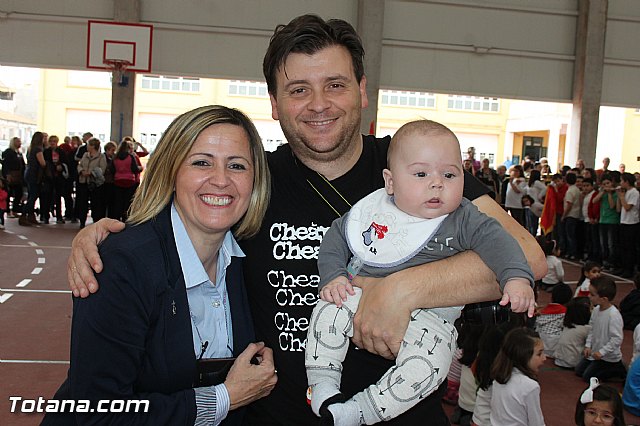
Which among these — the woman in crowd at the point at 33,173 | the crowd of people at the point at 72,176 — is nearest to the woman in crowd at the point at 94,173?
the crowd of people at the point at 72,176

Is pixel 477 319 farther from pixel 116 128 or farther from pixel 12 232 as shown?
pixel 116 128

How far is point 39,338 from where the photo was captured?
22.4 feet

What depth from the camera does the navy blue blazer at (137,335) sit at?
6.33ft

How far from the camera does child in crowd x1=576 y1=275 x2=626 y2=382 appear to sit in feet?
21.4

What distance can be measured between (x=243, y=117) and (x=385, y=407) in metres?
1.17

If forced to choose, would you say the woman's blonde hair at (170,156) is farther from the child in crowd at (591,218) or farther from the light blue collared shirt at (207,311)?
the child in crowd at (591,218)

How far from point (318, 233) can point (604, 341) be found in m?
5.20

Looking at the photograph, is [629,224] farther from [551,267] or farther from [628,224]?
[551,267]

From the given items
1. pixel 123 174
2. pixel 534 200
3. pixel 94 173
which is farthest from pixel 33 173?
pixel 534 200

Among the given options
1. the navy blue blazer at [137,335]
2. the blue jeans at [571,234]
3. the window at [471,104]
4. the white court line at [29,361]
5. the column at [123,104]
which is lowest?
the white court line at [29,361]

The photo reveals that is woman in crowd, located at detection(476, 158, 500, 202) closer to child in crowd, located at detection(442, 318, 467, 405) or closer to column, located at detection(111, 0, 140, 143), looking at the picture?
column, located at detection(111, 0, 140, 143)

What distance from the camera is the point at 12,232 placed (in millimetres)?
14086

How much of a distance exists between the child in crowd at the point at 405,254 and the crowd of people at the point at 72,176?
12.7 m

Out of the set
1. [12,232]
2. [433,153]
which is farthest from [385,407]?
[12,232]
